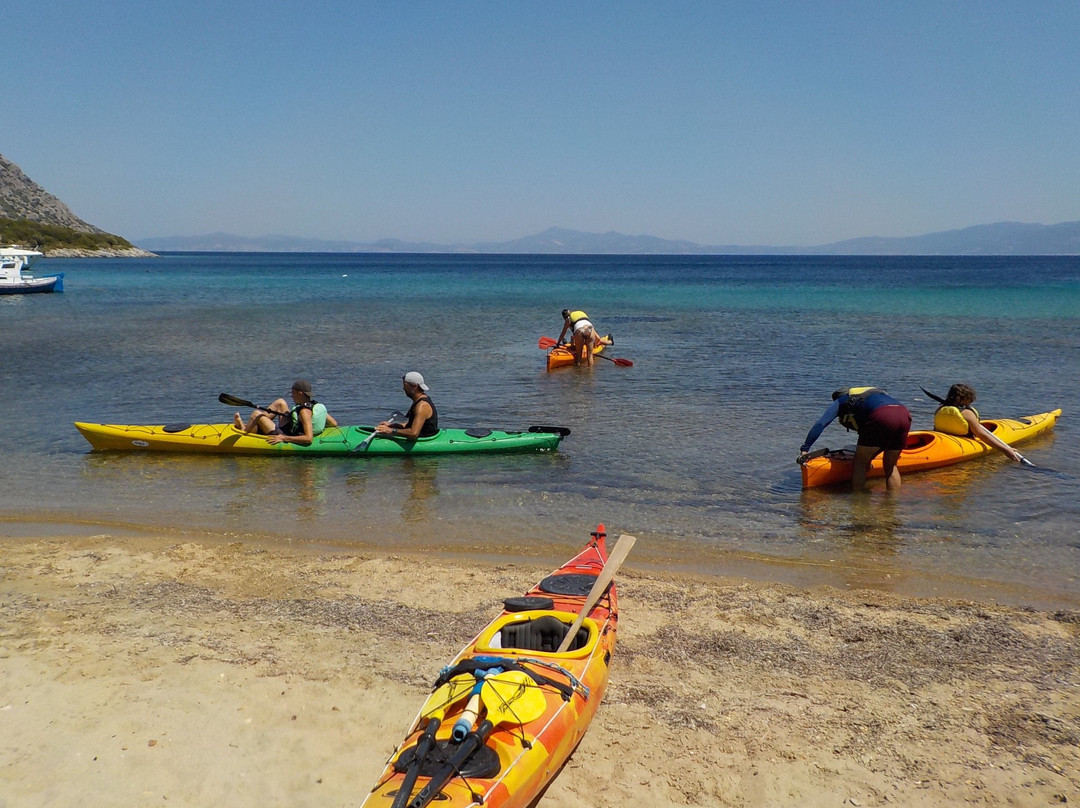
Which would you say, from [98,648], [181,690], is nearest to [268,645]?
[181,690]

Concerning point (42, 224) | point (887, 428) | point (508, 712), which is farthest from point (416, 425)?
point (42, 224)

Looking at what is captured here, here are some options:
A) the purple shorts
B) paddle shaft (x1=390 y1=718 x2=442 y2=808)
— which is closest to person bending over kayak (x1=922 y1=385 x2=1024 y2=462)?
the purple shorts

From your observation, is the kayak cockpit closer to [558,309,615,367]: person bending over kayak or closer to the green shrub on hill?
[558,309,615,367]: person bending over kayak

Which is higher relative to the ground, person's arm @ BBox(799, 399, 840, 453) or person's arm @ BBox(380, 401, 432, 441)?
person's arm @ BBox(799, 399, 840, 453)

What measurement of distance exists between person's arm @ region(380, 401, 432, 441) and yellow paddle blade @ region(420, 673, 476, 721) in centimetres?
673

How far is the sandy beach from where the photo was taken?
4.09 meters

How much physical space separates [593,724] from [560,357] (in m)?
Result: 14.9

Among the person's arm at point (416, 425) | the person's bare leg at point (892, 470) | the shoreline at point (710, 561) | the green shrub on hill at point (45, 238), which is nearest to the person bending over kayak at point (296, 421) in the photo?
the person's arm at point (416, 425)

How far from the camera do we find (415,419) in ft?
35.4

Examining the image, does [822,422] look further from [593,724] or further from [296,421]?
[296,421]

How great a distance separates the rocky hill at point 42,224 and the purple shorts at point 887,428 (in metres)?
89.0

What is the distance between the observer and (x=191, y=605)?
6184 mm

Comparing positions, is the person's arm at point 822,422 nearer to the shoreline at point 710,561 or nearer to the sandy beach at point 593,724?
the shoreline at point 710,561

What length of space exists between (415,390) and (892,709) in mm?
7271
